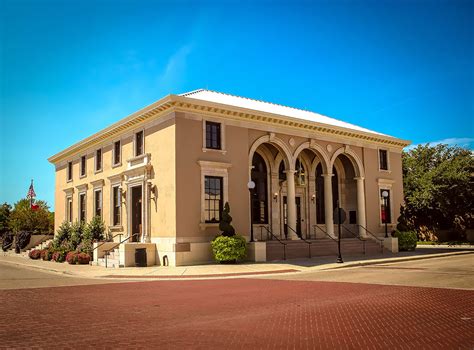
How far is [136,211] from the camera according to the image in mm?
26016

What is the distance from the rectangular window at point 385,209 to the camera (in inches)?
1270

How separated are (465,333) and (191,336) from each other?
4.43 metres

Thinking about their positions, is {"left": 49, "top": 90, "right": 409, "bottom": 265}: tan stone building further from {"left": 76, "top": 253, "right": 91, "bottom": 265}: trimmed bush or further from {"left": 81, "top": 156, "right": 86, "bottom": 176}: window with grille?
{"left": 76, "top": 253, "right": 91, "bottom": 265}: trimmed bush

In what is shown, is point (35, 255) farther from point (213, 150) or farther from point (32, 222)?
point (32, 222)

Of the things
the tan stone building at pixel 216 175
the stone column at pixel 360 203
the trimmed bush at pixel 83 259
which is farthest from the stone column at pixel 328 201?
the trimmed bush at pixel 83 259

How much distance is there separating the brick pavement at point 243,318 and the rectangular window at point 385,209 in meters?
19.9

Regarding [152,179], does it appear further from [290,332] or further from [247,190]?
[290,332]

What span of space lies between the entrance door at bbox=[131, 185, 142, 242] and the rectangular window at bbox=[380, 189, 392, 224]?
56.0 feet

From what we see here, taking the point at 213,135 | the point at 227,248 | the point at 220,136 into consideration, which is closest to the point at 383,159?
the point at 220,136

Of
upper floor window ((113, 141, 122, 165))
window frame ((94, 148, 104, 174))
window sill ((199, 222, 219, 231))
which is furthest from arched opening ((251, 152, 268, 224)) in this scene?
window frame ((94, 148, 104, 174))

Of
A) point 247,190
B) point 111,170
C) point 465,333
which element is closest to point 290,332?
point 465,333

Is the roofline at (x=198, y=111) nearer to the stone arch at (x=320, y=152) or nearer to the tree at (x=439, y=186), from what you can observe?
the stone arch at (x=320, y=152)

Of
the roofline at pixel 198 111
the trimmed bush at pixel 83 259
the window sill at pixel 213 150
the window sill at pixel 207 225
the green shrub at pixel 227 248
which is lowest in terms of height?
the trimmed bush at pixel 83 259

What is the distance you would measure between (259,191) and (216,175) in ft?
17.1
